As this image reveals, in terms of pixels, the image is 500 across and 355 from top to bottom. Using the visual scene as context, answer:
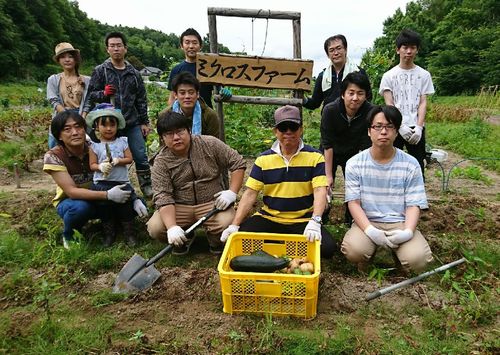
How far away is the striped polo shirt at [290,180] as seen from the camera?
9.71ft

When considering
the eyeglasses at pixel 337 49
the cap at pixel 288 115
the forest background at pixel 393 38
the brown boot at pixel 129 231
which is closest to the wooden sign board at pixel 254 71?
the eyeglasses at pixel 337 49

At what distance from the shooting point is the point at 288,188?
3.00 m

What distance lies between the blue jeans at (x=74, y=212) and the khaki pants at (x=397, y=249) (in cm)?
222

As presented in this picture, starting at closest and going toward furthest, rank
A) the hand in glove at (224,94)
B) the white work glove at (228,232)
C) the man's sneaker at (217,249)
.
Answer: the white work glove at (228,232)
the man's sneaker at (217,249)
the hand in glove at (224,94)

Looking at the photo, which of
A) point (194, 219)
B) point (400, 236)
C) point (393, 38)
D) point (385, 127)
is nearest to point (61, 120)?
point (194, 219)

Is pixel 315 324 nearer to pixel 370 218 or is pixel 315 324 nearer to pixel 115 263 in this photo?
pixel 370 218

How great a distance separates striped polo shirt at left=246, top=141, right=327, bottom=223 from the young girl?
1.31 metres

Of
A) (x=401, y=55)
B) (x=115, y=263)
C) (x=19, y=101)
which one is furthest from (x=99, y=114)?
(x=19, y=101)

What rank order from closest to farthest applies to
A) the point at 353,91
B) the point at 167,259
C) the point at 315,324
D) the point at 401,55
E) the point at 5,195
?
1. the point at 315,324
2. the point at 353,91
3. the point at 167,259
4. the point at 401,55
5. the point at 5,195

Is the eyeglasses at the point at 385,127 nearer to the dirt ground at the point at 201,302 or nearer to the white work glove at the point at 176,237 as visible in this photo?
the dirt ground at the point at 201,302

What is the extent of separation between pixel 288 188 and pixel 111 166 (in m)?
1.64

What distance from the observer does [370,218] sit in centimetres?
296

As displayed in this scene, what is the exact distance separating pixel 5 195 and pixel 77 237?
2.14 metres

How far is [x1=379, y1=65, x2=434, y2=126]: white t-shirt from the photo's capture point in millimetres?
3730
